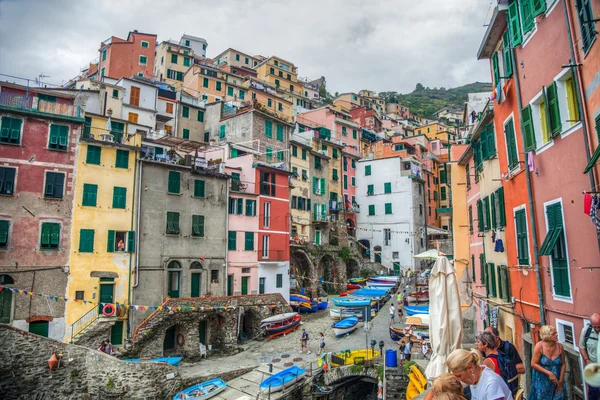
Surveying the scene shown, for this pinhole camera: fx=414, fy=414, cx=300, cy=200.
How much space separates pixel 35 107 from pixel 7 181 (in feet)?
17.1

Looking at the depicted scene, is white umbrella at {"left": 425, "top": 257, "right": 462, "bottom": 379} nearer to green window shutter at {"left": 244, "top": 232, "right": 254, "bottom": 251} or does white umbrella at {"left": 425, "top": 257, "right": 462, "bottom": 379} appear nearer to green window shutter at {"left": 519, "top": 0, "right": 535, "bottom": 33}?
green window shutter at {"left": 519, "top": 0, "right": 535, "bottom": 33}

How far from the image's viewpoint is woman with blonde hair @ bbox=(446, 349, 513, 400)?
5.49 meters

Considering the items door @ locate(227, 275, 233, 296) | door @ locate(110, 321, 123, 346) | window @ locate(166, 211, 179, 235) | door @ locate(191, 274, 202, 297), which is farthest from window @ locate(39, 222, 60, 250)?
door @ locate(227, 275, 233, 296)

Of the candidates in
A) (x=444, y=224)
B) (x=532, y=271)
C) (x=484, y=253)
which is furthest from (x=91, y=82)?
(x=444, y=224)

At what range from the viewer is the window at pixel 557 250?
10.9m

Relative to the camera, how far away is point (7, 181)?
25.8m

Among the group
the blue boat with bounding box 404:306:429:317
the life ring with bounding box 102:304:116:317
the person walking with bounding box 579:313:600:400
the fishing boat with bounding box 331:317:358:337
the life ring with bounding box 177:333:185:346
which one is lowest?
the life ring with bounding box 177:333:185:346

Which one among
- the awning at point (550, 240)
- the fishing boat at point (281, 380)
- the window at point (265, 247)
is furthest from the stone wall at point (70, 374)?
the awning at point (550, 240)

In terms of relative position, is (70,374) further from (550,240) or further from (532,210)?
(550,240)

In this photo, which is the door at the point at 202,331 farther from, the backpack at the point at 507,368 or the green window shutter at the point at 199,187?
the backpack at the point at 507,368

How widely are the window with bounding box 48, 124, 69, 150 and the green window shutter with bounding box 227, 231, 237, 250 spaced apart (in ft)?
45.6

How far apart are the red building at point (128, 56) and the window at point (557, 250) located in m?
60.0

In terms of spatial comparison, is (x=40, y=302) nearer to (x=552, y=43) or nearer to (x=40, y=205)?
(x=40, y=205)

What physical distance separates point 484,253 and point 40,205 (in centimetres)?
2654
